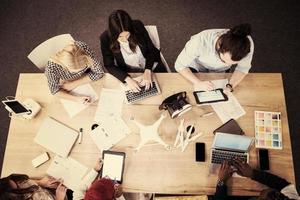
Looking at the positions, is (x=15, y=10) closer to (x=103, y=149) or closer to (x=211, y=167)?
(x=103, y=149)

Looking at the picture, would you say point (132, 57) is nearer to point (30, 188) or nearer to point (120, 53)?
point (120, 53)

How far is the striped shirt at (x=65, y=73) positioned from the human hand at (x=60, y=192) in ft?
2.08

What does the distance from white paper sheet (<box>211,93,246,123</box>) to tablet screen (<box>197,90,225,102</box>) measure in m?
0.04

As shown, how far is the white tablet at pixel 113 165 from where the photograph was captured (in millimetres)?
1924

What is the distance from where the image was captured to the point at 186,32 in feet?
10.7

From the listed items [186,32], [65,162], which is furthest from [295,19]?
[65,162]

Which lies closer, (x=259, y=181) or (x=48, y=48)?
(x=259, y=181)

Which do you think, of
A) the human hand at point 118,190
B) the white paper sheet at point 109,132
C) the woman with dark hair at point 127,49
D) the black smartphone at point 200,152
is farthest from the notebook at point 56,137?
the black smartphone at point 200,152

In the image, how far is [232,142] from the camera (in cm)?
187

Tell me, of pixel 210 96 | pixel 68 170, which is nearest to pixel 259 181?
pixel 210 96

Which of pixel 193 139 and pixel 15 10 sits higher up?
pixel 15 10

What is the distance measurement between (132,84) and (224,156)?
2.55ft

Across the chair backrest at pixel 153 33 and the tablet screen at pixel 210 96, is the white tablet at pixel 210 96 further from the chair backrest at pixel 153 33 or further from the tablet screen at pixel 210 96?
the chair backrest at pixel 153 33

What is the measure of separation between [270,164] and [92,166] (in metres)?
1.12
